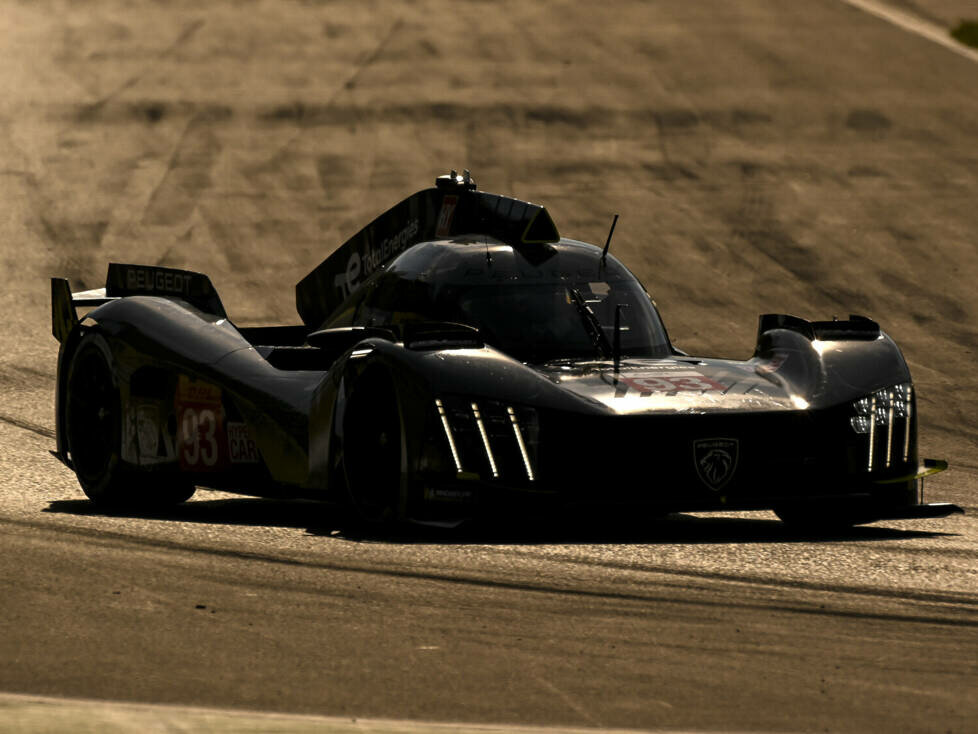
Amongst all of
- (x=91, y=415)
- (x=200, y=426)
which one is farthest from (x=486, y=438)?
(x=91, y=415)

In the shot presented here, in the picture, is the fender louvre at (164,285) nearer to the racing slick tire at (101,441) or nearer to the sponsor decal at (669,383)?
the racing slick tire at (101,441)

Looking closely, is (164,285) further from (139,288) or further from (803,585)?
(803,585)

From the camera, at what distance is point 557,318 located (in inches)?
376

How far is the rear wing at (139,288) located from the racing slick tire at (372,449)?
2.18 meters

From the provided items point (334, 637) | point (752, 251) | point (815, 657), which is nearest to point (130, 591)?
point (334, 637)

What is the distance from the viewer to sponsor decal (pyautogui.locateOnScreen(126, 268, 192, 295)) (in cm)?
1078

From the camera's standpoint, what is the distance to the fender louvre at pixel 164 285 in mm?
10664

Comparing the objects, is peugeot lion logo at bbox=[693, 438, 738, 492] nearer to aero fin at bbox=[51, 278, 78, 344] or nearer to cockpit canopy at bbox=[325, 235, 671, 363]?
cockpit canopy at bbox=[325, 235, 671, 363]

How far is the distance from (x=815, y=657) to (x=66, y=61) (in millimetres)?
26154

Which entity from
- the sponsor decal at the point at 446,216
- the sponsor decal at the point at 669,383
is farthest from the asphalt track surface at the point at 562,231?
the sponsor decal at the point at 446,216

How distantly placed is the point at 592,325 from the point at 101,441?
2.83 m

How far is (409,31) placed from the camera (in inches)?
1241

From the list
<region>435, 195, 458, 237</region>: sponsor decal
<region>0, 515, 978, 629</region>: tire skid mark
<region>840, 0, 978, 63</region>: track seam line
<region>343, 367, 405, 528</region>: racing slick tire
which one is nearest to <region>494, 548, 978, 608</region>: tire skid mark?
<region>0, 515, 978, 629</region>: tire skid mark

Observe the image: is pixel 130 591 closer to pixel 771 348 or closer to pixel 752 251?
pixel 771 348
